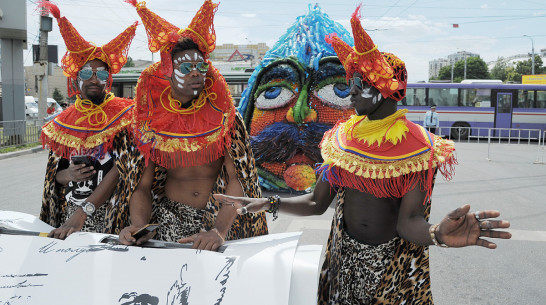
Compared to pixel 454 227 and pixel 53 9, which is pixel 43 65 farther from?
pixel 454 227

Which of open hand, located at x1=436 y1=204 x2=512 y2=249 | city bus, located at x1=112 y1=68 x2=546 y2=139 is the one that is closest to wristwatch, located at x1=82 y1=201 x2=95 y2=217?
open hand, located at x1=436 y1=204 x2=512 y2=249

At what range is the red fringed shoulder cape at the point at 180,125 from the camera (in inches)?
108

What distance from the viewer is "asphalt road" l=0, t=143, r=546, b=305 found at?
410cm

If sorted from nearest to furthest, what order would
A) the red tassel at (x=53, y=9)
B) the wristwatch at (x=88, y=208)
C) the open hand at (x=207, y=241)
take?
the open hand at (x=207, y=241) < the wristwatch at (x=88, y=208) < the red tassel at (x=53, y=9)

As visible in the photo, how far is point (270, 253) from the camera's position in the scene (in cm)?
201

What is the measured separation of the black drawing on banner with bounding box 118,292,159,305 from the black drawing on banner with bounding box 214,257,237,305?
258 millimetres

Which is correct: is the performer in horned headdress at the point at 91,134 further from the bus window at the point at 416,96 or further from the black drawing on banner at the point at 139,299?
the bus window at the point at 416,96

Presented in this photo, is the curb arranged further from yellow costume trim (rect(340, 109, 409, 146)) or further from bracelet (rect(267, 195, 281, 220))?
yellow costume trim (rect(340, 109, 409, 146))

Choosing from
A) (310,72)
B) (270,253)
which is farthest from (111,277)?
(310,72)

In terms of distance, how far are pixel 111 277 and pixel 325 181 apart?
46.3 inches

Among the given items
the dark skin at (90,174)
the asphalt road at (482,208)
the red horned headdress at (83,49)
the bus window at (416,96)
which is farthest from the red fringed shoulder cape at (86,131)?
the bus window at (416,96)

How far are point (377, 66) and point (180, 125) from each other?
3.98 feet

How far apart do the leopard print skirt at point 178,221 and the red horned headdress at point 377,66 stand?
1.33 meters

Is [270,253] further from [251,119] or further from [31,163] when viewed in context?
[31,163]
